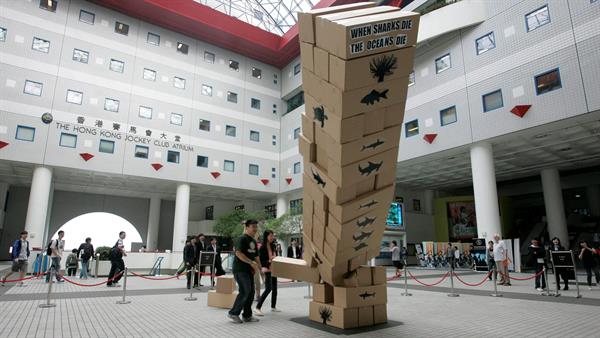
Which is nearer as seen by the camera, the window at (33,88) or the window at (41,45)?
the window at (33,88)

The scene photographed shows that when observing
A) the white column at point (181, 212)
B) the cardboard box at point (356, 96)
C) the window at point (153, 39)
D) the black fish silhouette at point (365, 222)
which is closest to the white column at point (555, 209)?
the black fish silhouette at point (365, 222)

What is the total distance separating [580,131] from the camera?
16.9 metres

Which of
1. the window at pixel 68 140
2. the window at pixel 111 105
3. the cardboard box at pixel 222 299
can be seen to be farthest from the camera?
the window at pixel 111 105

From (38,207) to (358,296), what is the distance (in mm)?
21383

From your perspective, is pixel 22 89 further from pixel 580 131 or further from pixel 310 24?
pixel 580 131

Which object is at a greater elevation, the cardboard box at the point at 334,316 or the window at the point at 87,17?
the window at the point at 87,17

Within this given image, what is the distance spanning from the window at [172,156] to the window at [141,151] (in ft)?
4.99

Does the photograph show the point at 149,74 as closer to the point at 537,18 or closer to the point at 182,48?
the point at 182,48

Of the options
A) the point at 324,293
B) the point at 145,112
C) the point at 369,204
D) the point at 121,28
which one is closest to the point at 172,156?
the point at 145,112

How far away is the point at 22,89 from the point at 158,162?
27.9 ft

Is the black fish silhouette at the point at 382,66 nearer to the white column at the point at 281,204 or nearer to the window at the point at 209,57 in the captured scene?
the window at the point at 209,57

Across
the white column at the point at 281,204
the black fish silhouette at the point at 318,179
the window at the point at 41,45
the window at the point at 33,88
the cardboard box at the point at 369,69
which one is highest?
the window at the point at 41,45

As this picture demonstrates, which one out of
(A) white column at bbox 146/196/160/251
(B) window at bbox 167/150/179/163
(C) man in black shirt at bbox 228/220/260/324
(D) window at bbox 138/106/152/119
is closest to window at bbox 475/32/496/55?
(C) man in black shirt at bbox 228/220/260/324

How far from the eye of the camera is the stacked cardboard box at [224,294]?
26.2ft
